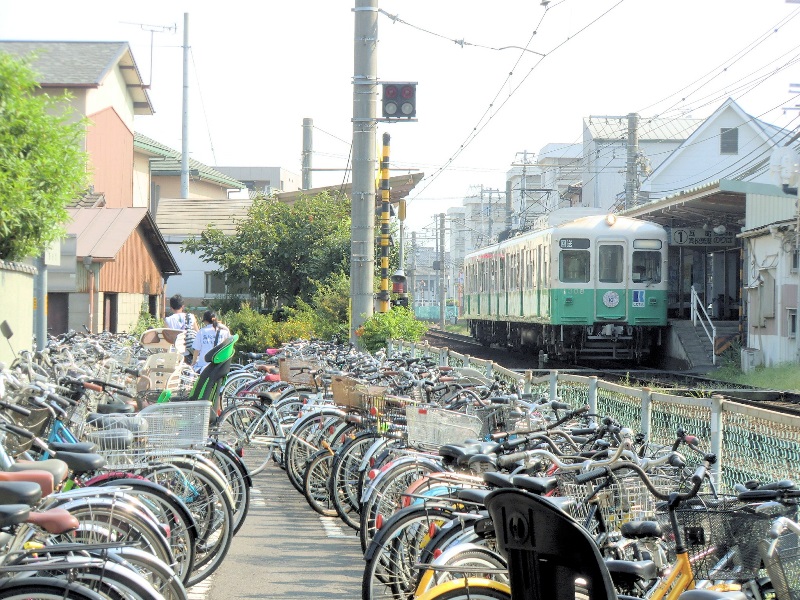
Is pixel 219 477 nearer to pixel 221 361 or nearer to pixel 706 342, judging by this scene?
pixel 221 361

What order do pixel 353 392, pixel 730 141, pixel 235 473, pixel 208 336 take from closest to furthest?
pixel 235 473 → pixel 353 392 → pixel 208 336 → pixel 730 141

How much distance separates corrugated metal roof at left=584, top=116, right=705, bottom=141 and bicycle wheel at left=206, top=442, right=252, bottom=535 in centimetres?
5112

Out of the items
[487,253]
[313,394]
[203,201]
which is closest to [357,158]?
[313,394]

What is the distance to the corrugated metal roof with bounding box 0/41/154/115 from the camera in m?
Answer: 27.5

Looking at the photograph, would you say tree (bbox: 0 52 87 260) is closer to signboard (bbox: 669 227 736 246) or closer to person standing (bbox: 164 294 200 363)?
person standing (bbox: 164 294 200 363)

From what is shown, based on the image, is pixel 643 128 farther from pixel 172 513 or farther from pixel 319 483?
pixel 172 513

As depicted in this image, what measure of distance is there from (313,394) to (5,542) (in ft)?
19.2

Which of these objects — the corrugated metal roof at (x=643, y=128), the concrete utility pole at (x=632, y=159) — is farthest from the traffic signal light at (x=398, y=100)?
the corrugated metal roof at (x=643, y=128)

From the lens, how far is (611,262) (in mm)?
23359

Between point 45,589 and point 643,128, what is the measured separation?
192 ft

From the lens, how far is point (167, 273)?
2945cm

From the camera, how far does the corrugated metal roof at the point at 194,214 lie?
37000 mm

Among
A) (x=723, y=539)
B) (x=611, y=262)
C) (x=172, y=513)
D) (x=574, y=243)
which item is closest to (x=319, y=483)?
(x=172, y=513)

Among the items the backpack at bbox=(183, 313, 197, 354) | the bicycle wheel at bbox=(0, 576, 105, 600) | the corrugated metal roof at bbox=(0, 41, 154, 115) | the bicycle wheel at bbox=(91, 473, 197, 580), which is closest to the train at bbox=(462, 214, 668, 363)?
the backpack at bbox=(183, 313, 197, 354)
